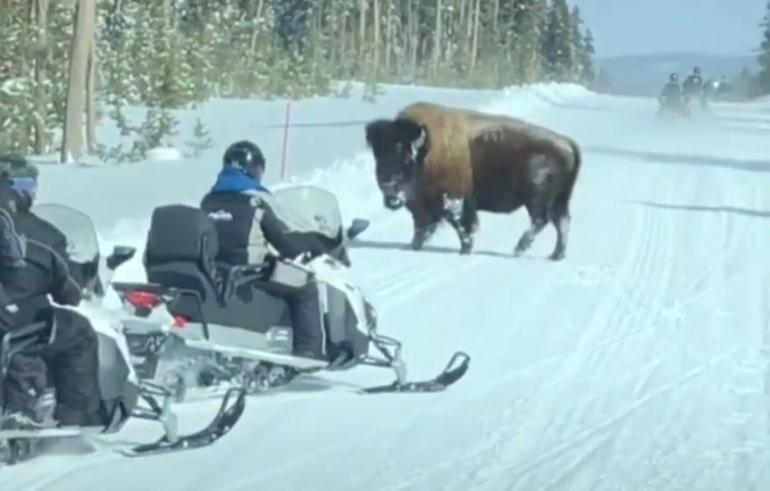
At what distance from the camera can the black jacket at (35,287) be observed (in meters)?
8.39

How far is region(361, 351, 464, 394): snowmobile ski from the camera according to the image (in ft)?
35.7

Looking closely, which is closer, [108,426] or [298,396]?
[108,426]

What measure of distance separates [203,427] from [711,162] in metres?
22.1

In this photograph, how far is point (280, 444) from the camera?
9.33 meters

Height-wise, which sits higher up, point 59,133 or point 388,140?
point 388,140

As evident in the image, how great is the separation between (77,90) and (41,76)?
3756 millimetres

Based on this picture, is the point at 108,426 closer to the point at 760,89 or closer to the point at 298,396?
the point at 298,396

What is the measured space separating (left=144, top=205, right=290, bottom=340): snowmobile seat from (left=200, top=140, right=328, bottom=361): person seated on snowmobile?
23 cm

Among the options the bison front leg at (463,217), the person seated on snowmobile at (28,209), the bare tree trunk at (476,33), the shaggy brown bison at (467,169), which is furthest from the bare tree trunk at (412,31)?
the person seated on snowmobile at (28,209)

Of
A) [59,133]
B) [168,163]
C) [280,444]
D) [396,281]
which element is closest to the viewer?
[280,444]

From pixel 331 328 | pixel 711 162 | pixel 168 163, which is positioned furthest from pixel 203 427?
pixel 711 162

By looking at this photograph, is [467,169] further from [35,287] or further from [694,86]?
[694,86]

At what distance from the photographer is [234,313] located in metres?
10.3

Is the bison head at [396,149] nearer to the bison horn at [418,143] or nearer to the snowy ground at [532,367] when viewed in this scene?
the bison horn at [418,143]
